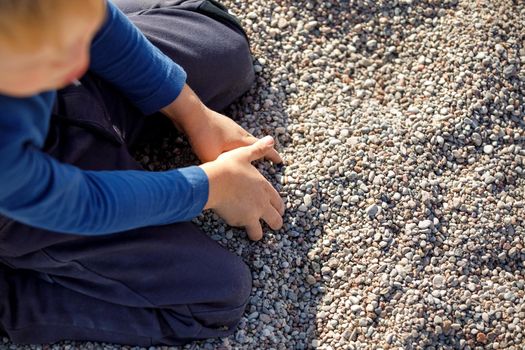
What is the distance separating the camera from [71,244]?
1.64 metres

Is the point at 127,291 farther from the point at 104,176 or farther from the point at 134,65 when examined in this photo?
the point at 134,65

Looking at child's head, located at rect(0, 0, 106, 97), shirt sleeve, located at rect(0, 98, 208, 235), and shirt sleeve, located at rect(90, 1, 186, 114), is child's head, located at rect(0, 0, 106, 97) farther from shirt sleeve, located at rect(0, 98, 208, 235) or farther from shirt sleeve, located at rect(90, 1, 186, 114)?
shirt sleeve, located at rect(90, 1, 186, 114)

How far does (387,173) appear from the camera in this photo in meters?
2.00

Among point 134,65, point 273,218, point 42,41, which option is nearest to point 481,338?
point 273,218

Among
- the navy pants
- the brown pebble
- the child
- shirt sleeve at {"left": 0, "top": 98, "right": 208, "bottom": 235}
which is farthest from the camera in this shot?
the brown pebble

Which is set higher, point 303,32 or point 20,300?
point 303,32

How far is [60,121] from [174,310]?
0.48 metres

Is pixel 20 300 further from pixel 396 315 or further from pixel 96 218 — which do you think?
pixel 396 315

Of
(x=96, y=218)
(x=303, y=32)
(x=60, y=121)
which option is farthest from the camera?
(x=303, y=32)

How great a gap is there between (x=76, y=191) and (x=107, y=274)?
1.16 ft

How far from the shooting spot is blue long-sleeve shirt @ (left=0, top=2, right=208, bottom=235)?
4.19 ft

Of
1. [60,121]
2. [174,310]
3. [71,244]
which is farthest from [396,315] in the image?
[60,121]

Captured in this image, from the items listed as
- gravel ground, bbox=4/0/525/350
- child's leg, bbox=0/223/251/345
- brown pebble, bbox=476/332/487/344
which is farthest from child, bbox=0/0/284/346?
brown pebble, bbox=476/332/487/344

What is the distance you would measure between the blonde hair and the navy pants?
1.80ft
